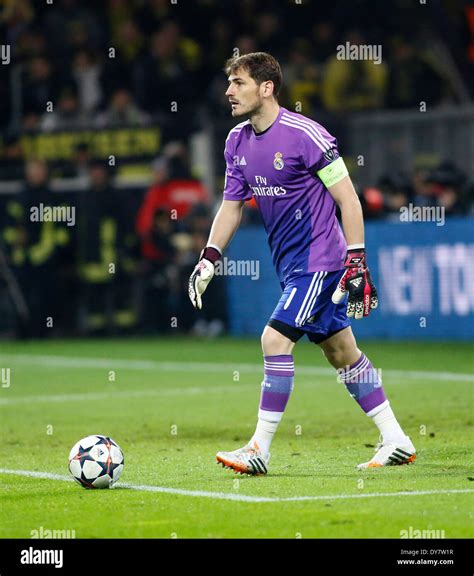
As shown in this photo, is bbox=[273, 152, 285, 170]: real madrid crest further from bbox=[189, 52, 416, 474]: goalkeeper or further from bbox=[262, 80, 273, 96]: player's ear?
bbox=[262, 80, 273, 96]: player's ear

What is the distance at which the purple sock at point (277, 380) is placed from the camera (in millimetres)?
8219

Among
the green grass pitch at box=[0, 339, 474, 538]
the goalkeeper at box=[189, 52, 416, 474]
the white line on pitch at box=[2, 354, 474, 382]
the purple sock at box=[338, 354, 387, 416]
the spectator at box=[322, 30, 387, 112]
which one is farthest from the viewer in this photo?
the spectator at box=[322, 30, 387, 112]

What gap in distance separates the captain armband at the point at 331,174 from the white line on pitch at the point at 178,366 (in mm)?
5749

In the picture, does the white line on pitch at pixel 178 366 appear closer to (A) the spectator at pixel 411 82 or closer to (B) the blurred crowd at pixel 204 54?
(B) the blurred crowd at pixel 204 54

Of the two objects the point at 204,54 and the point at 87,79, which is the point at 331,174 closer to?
the point at 87,79

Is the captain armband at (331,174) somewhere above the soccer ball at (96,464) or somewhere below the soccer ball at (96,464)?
above

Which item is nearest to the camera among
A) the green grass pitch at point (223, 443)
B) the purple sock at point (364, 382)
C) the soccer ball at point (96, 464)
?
the green grass pitch at point (223, 443)

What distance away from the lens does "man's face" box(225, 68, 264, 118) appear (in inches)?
327

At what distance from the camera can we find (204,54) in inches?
907

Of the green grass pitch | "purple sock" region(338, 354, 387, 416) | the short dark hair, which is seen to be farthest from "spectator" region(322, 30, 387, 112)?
"purple sock" region(338, 354, 387, 416)

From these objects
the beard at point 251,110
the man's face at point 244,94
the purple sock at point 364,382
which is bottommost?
the purple sock at point 364,382

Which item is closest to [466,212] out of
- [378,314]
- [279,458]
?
[378,314]

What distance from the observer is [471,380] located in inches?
532

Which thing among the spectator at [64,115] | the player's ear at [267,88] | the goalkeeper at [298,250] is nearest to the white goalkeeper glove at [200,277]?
the goalkeeper at [298,250]
